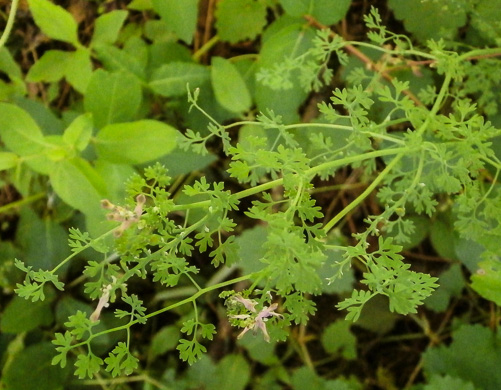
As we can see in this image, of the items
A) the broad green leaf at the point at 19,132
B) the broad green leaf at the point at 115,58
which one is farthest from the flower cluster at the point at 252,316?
the broad green leaf at the point at 115,58

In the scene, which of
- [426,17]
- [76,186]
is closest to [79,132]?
[76,186]

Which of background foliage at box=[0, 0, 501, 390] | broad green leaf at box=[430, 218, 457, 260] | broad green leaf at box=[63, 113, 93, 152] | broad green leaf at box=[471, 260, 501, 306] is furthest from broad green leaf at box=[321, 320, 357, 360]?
broad green leaf at box=[63, 113, 93, 152]

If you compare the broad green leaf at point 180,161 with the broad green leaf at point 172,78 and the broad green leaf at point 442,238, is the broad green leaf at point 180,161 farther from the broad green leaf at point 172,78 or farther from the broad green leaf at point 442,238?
the broad green leaf at point 442,238

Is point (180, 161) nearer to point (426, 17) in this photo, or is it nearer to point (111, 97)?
point (111, 97)

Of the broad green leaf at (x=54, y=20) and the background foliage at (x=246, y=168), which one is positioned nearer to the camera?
the background foliage at (x=246, y=168)

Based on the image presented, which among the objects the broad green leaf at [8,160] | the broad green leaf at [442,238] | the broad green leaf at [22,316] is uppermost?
the broad green leaf at [8,160]

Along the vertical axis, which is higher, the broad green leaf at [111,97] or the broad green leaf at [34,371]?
the broad green leaf at [111,97]

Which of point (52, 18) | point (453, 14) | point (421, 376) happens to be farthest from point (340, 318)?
point (52, 18)
